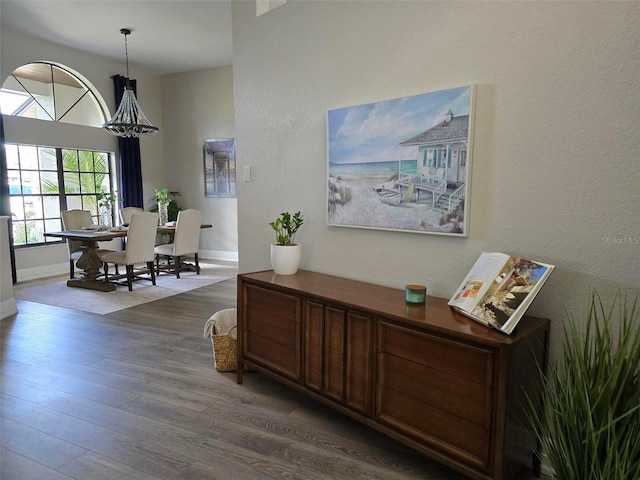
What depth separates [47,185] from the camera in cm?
629

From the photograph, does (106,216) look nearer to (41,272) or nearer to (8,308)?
(41,272)

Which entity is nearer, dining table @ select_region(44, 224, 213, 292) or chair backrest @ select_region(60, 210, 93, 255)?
dining table @ select_region(44, 224, 213, 292)

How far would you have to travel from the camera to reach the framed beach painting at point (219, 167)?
23.8ft

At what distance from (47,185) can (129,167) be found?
1.30m

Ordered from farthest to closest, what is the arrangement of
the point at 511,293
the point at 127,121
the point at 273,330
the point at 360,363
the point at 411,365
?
the point at 127,121, the point at 273,330, the point at 360,363, the point at 411,365, the point at 511,293

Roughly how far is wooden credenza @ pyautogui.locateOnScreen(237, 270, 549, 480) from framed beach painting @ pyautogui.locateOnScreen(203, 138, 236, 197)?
5038mm

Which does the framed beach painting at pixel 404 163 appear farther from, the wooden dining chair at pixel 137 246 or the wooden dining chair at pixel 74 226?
the wooden dining chair at pixel 74 226

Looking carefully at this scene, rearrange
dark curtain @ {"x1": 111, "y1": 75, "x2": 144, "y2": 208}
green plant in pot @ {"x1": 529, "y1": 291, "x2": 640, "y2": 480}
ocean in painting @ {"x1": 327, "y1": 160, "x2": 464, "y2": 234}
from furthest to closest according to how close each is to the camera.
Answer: dark curtain @ {"x1": 111, "y1": 75, "x2": 144, "y2": 208} < ocean in painting @ {"x1": 327, "y1": 160, "x2": 464, "y2": 234} < green plant in pot @ {"x1": 529, "y1": 291, "x2": 640, "y2": 480}

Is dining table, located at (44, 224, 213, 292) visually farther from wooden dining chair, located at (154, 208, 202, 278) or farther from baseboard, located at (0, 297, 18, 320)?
baseboard, located at (0, 297, 18, 320)

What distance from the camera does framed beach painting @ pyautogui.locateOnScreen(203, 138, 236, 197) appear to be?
724 cm

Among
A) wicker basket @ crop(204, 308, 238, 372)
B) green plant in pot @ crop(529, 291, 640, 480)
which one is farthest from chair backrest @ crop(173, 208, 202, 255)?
green plant in pot @ crop(529, 291, 640, 480)

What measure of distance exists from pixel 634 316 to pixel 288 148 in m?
2.13

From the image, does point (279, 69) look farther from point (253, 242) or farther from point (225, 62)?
point (225, 62)

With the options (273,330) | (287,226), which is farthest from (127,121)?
(273,330)
